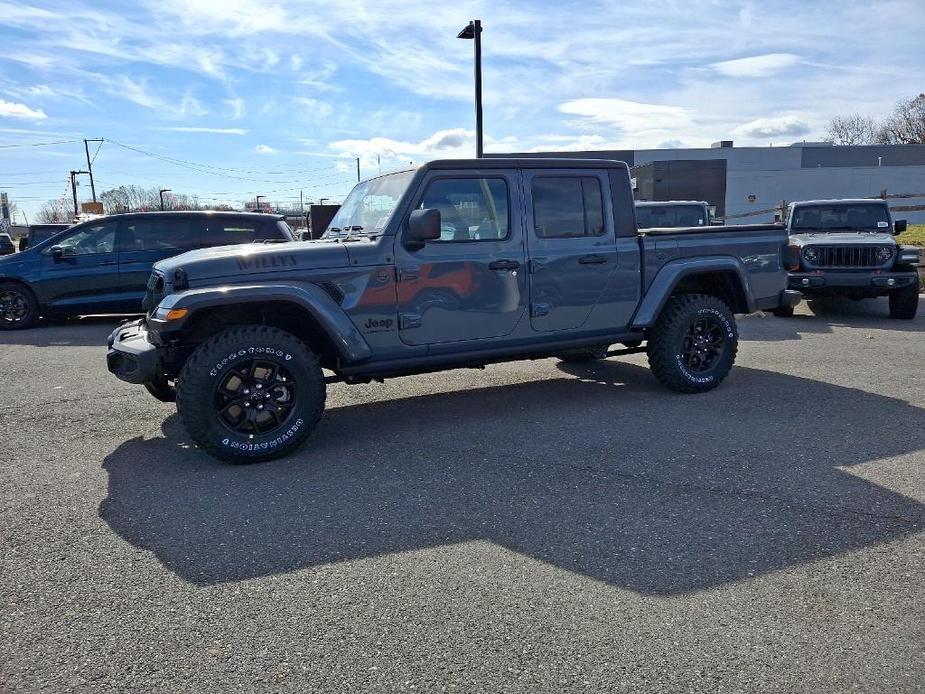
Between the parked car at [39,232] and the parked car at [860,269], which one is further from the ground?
the parked car at [39,232]

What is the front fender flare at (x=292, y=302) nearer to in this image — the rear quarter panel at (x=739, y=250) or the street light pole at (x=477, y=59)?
the rear quarter panel at (x=739, y=250)

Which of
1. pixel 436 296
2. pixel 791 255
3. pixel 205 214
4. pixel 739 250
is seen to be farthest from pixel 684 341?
pixel 205 214

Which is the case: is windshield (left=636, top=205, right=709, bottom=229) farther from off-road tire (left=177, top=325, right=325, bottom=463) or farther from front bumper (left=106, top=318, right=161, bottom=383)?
front bumper (left=106, top=318, right=161, bottom=383)

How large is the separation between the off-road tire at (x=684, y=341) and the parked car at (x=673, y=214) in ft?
25.0

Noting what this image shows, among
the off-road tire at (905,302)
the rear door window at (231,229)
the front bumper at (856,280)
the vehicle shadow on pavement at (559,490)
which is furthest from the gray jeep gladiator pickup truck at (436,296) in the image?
the rear door window at (231,229)

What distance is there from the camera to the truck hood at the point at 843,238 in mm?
10375

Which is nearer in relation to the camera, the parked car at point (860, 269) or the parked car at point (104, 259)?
the parked car at point (860, 269)

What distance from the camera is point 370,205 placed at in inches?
211

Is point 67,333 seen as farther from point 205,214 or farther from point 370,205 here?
point 370,205

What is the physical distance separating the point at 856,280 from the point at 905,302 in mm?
807

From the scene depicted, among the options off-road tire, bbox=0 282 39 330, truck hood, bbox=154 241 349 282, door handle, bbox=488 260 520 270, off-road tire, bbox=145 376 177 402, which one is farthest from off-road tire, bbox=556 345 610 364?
off-road tire, bbox=0 282 39 330

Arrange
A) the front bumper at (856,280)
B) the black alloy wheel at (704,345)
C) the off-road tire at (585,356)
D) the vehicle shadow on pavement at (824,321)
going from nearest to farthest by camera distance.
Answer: the black alloy wheel at (704,345)
the off-road tire at (585,356)
the vehicle shadow on pavement at (824,321)
the front bumper at (856,280)

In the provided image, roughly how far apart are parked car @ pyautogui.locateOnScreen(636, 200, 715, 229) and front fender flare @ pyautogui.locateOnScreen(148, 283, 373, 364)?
389 inches

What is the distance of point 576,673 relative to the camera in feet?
7.79
